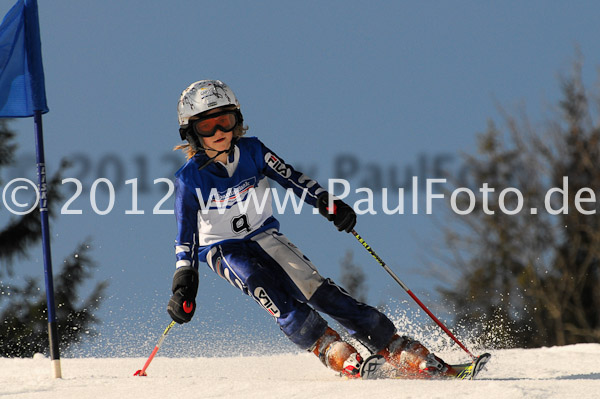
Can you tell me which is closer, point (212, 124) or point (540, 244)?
point (212, 124)

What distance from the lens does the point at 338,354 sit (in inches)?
179

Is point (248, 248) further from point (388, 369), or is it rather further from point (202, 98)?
point (388, 369)

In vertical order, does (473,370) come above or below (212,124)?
below

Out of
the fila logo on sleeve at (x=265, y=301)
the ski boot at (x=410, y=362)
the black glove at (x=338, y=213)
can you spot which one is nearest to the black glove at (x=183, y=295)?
the fila logo on sleeve at (x=265, y=301)

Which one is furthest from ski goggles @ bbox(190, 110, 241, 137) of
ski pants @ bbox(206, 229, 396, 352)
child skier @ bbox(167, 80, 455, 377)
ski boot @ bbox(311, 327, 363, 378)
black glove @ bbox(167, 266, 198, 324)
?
ski boot @ bbox(311, 327, 363, 378)

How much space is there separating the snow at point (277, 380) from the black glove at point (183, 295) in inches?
16.7

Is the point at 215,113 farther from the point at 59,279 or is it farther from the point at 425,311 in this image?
the point at 59,279

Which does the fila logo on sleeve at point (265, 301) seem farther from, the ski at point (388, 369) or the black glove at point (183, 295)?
the ski at point (388, 369)

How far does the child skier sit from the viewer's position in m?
4.64

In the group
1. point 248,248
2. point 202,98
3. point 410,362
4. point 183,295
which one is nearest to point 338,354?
point 410,362

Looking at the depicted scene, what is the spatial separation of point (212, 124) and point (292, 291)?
1318 millimetres

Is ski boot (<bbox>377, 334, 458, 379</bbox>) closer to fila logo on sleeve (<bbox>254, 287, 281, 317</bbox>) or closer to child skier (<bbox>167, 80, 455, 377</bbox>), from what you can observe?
child skier (<bbox>167, 80, 455, 377</bbox>)

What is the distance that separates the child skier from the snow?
46 cm

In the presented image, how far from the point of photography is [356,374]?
14.6 feet
